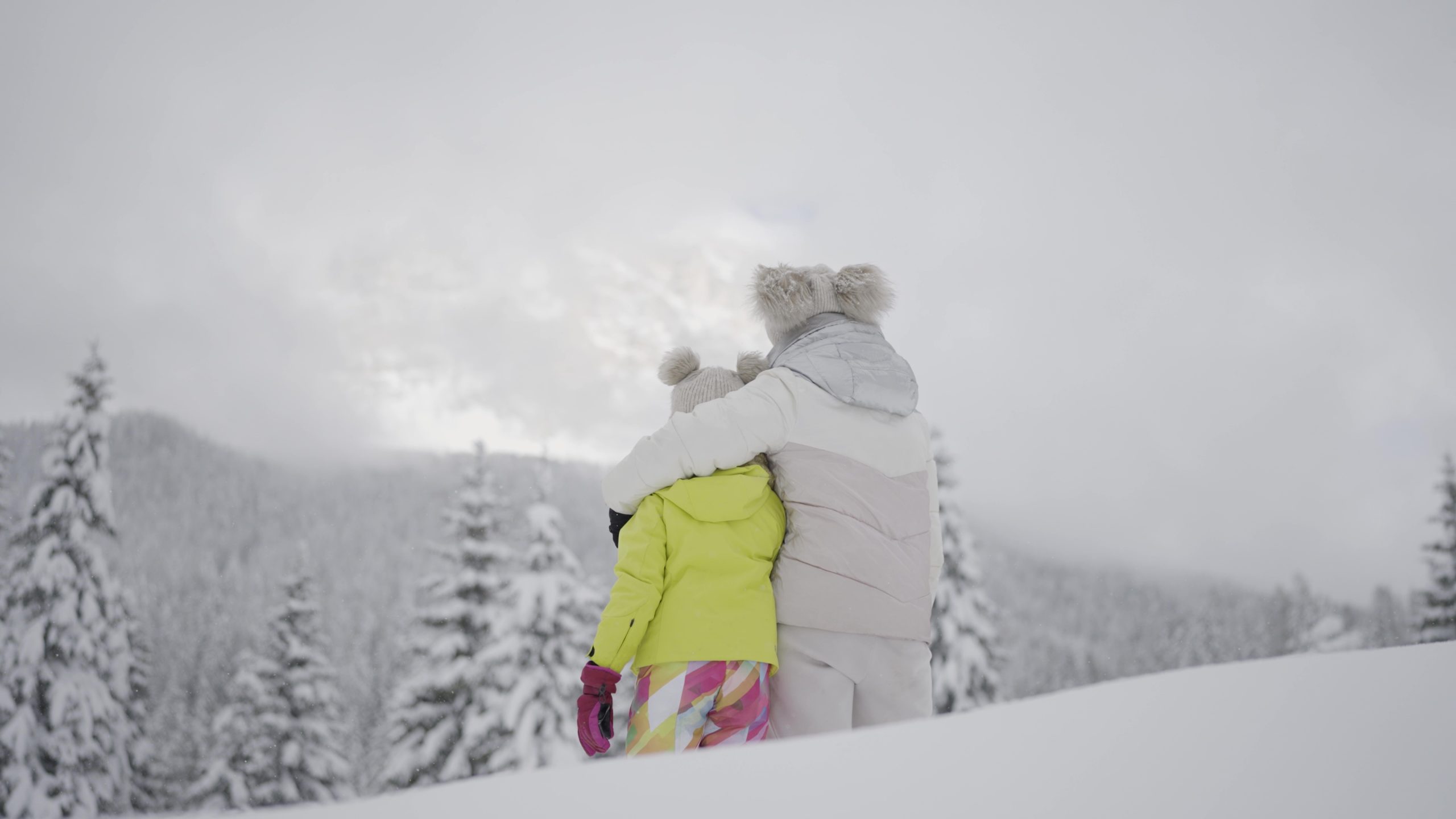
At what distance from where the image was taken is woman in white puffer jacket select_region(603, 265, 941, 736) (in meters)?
2.97

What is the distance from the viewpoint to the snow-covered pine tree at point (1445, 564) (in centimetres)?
1814

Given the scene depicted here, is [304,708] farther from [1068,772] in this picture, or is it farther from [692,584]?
[1068,772]

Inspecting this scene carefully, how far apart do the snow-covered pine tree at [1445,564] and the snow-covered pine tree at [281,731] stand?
27.7 m

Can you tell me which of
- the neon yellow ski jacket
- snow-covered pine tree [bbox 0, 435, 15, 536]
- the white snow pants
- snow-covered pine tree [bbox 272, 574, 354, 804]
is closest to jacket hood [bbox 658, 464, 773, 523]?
the neon yellow ski jacket

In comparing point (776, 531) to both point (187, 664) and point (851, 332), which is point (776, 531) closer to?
point (851, 332)

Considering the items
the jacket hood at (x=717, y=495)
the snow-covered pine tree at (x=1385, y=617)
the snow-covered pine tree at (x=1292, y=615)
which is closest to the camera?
the jacket hood at (x=717, y=495)

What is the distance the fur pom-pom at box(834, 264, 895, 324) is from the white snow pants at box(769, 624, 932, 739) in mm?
1503

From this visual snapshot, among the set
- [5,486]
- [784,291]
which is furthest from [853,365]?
[5,486]

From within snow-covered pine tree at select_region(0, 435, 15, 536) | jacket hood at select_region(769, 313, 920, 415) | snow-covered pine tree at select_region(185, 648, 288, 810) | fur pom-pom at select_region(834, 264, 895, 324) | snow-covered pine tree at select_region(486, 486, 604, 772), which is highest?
snow-covered pine tree at select_region(0, 435, 15, 536)

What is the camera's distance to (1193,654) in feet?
143

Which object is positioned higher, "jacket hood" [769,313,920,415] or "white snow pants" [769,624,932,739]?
"jacket hood" [769,313,920,415]

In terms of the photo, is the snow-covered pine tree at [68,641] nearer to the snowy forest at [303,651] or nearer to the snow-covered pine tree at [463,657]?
the snowy forest at [303,651]

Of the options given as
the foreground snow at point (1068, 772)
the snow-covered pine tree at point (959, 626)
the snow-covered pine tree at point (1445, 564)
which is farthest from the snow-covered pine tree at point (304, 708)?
the snow-covered pine tree at point (1445, 564)

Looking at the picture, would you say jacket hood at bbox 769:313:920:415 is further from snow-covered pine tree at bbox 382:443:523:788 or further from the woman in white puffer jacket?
snow-covered pine tree at bbox 382:443:523:788
